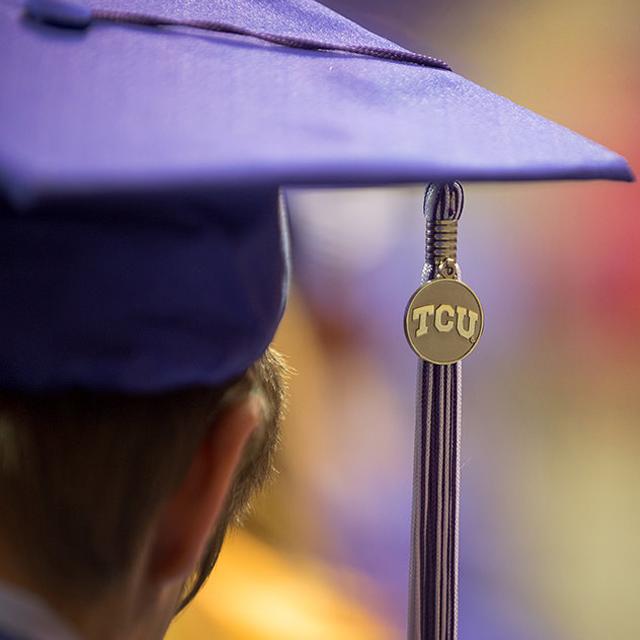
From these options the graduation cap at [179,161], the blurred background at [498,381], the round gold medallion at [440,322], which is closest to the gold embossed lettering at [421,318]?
the round gold medallion at [440,322]

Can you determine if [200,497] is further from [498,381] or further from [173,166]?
[498,381]

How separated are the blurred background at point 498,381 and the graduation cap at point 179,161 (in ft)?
A: 5.17

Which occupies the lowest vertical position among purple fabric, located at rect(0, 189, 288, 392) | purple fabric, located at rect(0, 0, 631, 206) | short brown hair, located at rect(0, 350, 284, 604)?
short brown hair, located at rect(0, 350, 284, 604)

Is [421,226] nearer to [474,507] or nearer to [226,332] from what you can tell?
[474,507]

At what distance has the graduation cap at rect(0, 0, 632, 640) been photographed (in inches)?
17.6

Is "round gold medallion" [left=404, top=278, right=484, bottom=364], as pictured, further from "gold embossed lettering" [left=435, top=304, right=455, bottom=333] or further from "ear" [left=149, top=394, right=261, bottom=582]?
"ear" [left=149, top=394, right=261, bottom=582]

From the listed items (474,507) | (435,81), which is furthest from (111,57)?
(474,507)

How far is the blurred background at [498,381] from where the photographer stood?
85.6 inches

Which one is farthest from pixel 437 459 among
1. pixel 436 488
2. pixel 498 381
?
pixel 498 381

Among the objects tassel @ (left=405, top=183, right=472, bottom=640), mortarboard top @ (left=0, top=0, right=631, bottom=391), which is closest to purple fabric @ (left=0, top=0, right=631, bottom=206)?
mortarboard top @ (left=0, top=0, right=631, bottom=391)

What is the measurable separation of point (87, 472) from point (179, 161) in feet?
0.59

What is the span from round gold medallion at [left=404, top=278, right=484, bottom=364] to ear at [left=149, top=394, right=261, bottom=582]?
7.3 inches

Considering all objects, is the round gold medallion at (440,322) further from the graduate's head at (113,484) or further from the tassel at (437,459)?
the graduate's head at (113,484)

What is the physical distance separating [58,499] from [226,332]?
0.13 meters
